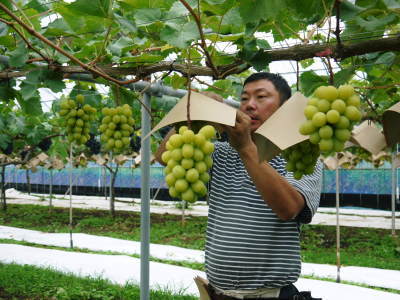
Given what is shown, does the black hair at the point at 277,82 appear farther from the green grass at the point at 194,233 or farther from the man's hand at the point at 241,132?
the green grass at the point at 194,233

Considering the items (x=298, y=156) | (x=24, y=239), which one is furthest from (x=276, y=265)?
(x=24, y=239)

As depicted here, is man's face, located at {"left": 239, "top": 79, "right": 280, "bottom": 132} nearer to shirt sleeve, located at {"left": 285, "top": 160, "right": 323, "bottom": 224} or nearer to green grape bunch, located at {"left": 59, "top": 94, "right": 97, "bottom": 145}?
shirt sleeve, located at {"left": 285, "top": 160, "right": 323, "bottom": 224}

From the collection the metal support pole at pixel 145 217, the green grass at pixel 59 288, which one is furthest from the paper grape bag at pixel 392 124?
the green grass at pixel 59 288

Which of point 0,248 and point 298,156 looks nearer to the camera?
point 298,156

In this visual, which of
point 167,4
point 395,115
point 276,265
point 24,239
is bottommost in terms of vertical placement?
point 24,239

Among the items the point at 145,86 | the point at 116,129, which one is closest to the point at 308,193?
the point at 116,129

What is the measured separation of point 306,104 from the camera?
0.87 m

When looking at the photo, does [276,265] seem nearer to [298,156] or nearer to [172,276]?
Answer: [298,156]

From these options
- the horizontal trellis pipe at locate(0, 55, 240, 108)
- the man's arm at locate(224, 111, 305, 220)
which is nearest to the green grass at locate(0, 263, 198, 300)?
the horizontal trellis pipe at locate(0, 55, 240, 108)

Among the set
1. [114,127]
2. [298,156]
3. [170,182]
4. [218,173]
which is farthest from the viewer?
[218,173]

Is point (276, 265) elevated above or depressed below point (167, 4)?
below

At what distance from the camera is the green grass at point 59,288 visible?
468 cm

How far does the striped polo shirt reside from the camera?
6.23 ft

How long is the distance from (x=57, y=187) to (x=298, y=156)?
76.8 feet
